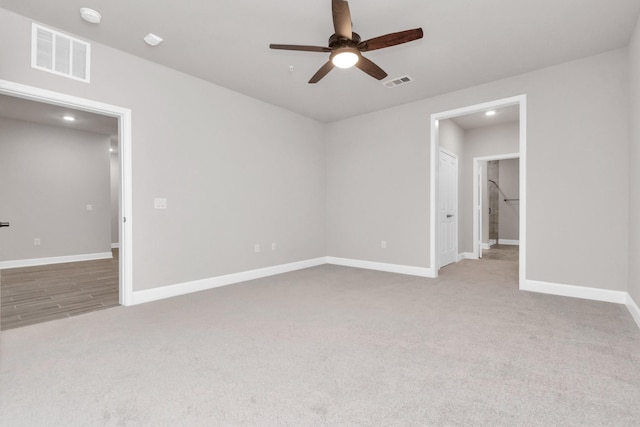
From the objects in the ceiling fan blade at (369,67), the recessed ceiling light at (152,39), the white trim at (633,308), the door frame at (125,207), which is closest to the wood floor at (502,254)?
the white trim at (633,308)

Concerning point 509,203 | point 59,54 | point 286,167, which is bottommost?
point 509,203

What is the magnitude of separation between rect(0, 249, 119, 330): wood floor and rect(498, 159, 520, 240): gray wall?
33.0ft

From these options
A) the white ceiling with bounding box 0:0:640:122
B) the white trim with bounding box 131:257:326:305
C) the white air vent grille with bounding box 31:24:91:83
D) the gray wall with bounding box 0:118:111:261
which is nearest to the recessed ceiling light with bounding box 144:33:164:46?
the white ceiling with bounding box 0:0:640:122

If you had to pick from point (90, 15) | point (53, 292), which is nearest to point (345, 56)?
point (90, 15)

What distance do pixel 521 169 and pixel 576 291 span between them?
161 cm

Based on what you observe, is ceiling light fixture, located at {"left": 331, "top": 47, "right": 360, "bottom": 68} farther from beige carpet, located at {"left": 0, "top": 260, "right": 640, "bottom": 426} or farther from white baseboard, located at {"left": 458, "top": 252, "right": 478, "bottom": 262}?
white baseboard, located at {"left": 458, "top": 252, "right": 478, "bottom": 262}

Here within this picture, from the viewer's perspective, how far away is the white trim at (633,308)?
112 inches

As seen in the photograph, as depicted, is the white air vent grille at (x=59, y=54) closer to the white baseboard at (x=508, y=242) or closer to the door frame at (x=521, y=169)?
the door frame at (x=521, y=169)

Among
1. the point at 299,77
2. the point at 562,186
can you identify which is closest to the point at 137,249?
the point at 299,77

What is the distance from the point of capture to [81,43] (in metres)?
3.20

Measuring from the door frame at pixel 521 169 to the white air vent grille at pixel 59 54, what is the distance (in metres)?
4.50

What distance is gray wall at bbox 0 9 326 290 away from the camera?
11.2ft

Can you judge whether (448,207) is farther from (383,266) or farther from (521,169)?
(521,169)

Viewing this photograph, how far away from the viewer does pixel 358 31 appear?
122 inches
